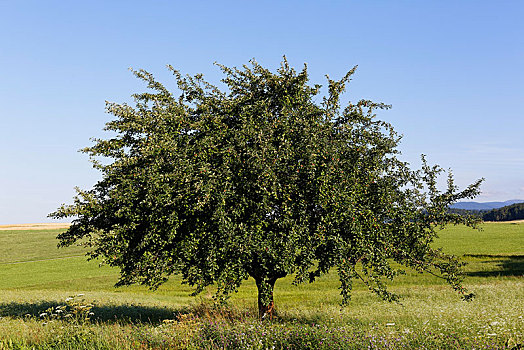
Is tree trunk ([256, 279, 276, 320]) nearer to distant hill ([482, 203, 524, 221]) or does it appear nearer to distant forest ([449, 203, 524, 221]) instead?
distant forest ([449, 203, 524, 221])

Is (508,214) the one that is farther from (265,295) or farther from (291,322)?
(265,295)

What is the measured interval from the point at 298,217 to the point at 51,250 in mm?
77420

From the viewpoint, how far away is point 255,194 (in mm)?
14508

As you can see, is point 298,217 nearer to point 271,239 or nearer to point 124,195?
point 271,239

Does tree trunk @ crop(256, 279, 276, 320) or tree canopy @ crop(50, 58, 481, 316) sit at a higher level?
tree canopy @ crop(50, 58, 481, 316)

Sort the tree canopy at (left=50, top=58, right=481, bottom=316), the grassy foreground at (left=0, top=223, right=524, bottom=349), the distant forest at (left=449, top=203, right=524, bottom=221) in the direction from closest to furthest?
the grassy foreground at (left=0, top=223, right=524, bottom=349), the tree canopy at (left=50, top=58, right=481, bottom=316), the distant forest at (left=449, top=203, right=524, bottom=221)

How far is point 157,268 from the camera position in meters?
14.4

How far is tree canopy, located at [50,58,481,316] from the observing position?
1392 cm

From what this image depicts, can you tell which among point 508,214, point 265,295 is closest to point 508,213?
point 508,214

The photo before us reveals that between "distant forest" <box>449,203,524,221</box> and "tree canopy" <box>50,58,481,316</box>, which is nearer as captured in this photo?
"tree canopy" <box>50,58,481,316</box>

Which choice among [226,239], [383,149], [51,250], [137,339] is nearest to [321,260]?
[226,239]

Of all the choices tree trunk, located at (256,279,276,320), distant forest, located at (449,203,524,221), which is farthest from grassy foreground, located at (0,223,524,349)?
distant forest, located at (449,203,524,221)

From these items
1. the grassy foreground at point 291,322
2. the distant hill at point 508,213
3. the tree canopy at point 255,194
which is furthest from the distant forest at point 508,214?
the tree canopy at point 255,194

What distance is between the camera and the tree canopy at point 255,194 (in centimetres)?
1392
